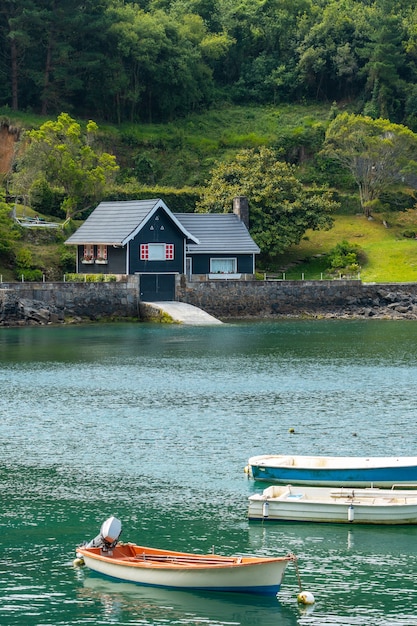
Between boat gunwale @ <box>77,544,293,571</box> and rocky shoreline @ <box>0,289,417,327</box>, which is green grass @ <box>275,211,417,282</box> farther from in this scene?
boat gunwale @ <box>77,544,293,571</box>

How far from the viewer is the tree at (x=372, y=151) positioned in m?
99.4

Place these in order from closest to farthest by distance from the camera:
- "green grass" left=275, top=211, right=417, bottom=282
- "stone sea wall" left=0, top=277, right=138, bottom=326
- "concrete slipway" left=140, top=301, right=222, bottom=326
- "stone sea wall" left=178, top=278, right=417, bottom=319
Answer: "stone sea wall" left=0, top=277, right=138, bottom=326
"concrete slipway" left=140, top=301, right=222, bottom=326
"stone sea wall" left=178, top=278, right=417, bottom=319
"green grass" left=275, top=211, right=417, bottom=282

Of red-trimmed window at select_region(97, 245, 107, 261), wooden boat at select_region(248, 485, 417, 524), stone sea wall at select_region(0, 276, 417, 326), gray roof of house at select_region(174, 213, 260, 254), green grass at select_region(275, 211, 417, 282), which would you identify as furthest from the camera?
green grass at select_region(275, 211, 417, 282)

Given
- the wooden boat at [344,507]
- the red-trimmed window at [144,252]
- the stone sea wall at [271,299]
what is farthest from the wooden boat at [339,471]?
the red-trimmed window at [144,252]

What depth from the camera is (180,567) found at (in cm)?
2561

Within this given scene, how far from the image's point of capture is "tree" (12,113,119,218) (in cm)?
9150

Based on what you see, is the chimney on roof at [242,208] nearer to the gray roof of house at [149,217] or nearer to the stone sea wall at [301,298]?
the gray roof of house at [149,217]

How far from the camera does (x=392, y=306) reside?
8675 centimetres

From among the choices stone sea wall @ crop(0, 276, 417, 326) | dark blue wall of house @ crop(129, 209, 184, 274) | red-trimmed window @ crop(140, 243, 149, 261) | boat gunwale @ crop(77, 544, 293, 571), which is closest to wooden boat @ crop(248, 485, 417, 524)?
boat gunwale @ crop(77, 544, 293, 571)

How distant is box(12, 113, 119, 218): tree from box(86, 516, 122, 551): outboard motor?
6594cm

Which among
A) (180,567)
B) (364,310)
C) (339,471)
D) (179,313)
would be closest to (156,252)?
(179,313)

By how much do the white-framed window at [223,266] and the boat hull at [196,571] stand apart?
204ft

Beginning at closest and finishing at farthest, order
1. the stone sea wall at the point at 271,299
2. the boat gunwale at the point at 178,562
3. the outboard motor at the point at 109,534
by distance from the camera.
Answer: the boat gunwale at the point at 178,562 < the outboard motor at the point at 109,534 < the stone sea wall at the point at 271,299

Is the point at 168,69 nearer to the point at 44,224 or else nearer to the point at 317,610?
the point at 44,224
